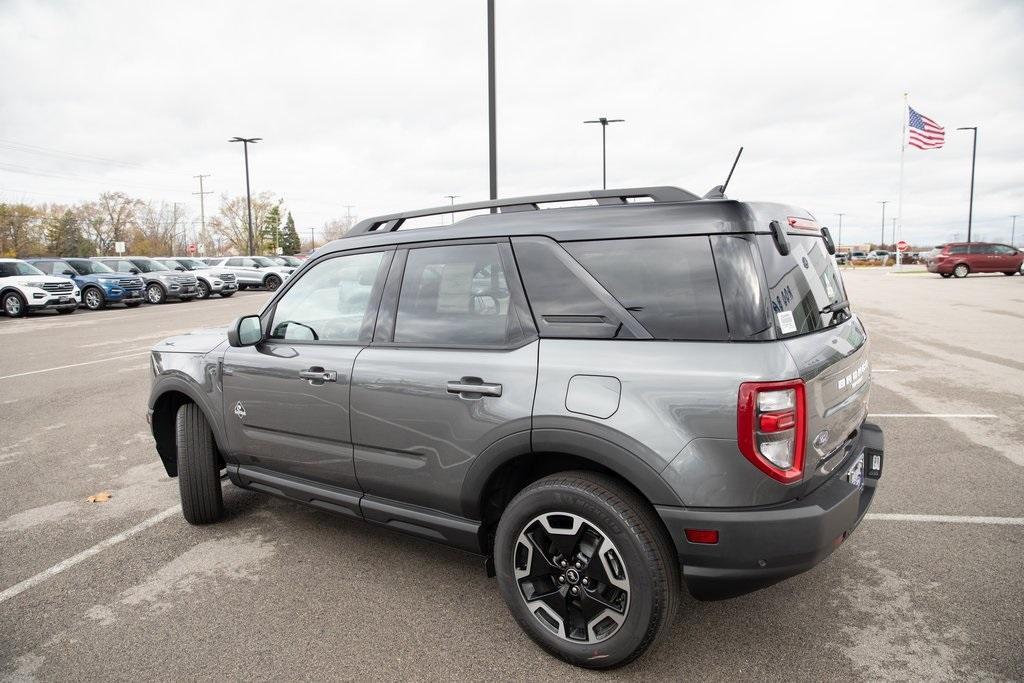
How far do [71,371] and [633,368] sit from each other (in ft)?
32.7

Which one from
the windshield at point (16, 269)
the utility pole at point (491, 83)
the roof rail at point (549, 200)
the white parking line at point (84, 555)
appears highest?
the utility pole at point (491, 83)

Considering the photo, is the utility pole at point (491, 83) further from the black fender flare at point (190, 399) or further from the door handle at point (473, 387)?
the door handle at point (473, 387)

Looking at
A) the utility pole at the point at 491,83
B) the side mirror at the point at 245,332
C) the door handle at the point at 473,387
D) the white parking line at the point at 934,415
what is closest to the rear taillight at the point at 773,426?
the door handle at the point at 473,387

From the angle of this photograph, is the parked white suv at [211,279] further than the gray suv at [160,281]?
Yes

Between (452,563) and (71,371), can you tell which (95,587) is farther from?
(71,371)

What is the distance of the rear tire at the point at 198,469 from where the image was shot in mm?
3955

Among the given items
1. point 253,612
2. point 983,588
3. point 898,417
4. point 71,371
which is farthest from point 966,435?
point 71,371

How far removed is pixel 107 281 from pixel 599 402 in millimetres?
24737

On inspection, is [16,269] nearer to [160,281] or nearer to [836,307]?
[160,281]

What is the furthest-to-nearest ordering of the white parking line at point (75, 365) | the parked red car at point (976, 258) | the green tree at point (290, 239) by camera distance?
the green tree at point (290, 239), the parked red car at point (976, 258), the white parking line at point (75, 365)

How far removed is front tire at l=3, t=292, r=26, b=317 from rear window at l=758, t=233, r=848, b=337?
23.1 m

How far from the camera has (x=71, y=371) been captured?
9586 mm

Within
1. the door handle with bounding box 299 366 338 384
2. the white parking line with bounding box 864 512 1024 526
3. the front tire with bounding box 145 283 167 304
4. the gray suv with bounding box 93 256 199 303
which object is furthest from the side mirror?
the front tire with bounding box 145 283 167 304

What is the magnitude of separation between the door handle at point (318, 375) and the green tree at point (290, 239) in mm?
102600
